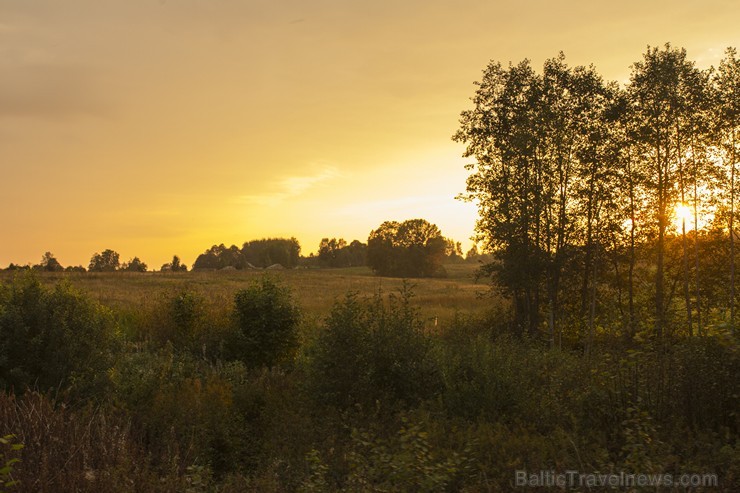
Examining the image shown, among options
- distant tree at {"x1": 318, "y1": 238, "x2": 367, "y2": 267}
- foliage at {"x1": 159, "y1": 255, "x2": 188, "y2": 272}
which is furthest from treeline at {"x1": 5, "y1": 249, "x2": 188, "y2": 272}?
distant tree at {"x1": 318, "y1": 238, "x2": 367, "y2": 267}

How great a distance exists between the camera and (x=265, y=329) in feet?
57.2

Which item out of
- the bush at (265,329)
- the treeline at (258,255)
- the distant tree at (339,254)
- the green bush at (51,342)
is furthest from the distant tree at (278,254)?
the green bush at (51,342)

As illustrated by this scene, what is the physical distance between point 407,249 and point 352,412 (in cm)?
8961

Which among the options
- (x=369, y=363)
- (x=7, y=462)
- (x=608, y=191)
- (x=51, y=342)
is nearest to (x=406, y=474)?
(x=7, y=462)

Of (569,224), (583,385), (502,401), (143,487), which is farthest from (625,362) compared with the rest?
(569,224)

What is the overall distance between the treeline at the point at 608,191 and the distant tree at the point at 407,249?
71.7m

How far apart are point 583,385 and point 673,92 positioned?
1805cm

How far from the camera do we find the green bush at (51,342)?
35.7 ft

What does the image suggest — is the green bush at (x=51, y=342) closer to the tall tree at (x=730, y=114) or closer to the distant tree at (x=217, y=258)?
the tall tree at (x=730, y=114)

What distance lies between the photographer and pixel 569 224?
25.4m

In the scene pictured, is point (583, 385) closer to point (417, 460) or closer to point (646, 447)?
point (646, 447)

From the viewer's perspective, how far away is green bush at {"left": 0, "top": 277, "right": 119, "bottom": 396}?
10.9 meters

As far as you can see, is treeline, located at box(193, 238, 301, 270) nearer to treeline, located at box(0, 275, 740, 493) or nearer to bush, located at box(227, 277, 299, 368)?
bush, located at box(227, 277, 299, 368)

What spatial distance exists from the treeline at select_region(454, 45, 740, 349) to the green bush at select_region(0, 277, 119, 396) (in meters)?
17.8
